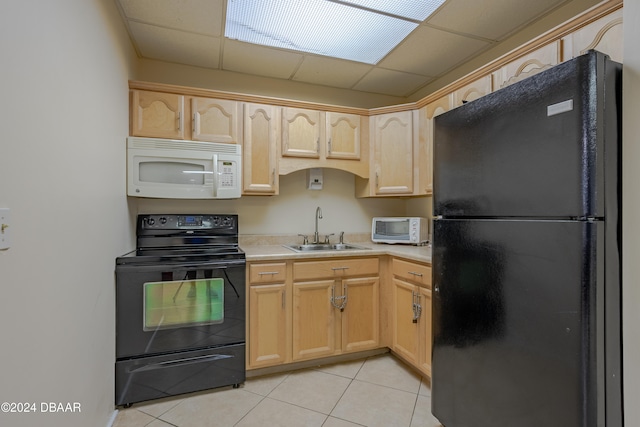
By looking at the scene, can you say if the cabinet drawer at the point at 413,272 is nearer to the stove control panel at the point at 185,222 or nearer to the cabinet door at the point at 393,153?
the cabinet door at the point at 393,153

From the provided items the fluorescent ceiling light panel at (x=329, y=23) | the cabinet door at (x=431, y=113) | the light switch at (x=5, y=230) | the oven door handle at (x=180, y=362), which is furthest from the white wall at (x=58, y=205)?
the cabinet door at (x=431, y=113)

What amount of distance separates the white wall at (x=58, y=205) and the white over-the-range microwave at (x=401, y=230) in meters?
2.14

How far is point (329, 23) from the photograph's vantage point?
2074mm

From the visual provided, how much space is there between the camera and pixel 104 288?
1668 millimetres

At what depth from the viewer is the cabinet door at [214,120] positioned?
A: 7.72 ft

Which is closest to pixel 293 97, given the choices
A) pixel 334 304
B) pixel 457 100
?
pixel 457 100

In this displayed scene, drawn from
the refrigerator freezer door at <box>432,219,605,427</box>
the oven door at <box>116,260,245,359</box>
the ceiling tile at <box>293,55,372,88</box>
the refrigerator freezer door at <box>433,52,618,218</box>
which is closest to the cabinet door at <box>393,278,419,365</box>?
the refrigerator freezer door at <box>432,219,605,427</box>

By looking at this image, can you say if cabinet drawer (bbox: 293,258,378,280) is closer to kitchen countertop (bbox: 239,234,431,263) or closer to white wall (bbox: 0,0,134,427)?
kitchen countertop (bbox: 239,234,431,263)

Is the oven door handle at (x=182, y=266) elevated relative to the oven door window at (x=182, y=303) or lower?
elevated

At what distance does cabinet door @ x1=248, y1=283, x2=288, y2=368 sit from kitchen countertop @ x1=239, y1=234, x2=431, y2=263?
226 millimetres

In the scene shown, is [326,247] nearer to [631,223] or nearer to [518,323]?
[518,323]

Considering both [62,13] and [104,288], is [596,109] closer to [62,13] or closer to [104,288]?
[62,13]

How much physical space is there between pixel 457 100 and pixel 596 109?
1406 millimetres

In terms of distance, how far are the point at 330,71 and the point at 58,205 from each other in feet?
7.56
